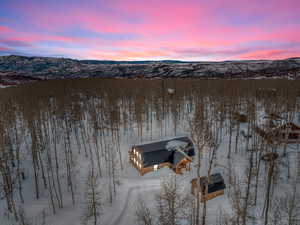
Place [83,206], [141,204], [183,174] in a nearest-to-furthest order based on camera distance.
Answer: [141,204] → [83,206] → [183,174]

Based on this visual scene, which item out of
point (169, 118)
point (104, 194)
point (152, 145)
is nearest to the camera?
point (104, 194)

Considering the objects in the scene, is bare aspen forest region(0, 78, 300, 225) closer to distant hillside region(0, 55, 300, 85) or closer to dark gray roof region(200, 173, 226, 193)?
dark gray roof region(200, 173, 226, 193)

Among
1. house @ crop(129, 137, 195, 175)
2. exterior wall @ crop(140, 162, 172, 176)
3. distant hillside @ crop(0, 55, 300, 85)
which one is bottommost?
exterior wall @ crop(140, 162, 172, 176)

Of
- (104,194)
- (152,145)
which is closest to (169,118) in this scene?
(152,145)

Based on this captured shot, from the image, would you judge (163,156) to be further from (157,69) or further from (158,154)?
(157,69)

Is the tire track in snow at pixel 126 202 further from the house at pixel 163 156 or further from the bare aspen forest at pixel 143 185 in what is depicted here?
the house at pixel 163 156

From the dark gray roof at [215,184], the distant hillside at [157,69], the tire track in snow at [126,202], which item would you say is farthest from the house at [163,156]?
the distant hillside at [157,69]

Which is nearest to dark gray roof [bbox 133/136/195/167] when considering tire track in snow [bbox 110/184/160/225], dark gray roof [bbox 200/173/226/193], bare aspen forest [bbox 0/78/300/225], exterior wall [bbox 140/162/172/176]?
exterior wall [bbox 140/162/172/176]

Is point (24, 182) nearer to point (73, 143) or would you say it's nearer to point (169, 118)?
point (73, 143)
